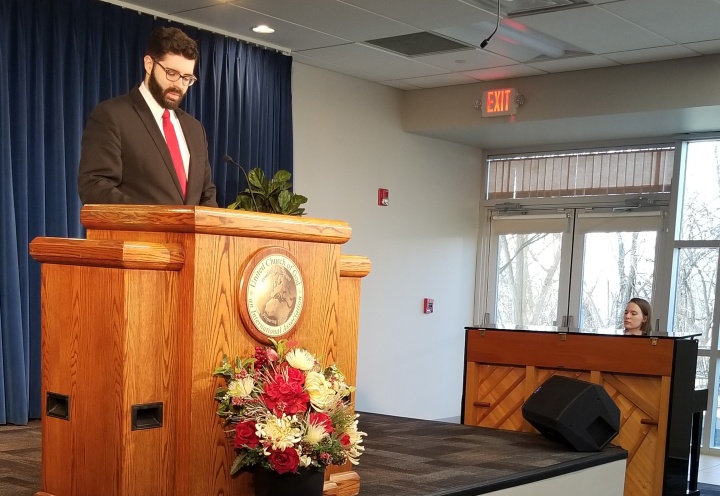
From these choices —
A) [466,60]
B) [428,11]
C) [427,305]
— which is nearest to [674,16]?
[428,11]

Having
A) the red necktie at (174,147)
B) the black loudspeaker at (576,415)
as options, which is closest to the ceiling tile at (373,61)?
the black loudspeaker at (576,415)

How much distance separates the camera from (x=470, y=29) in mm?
5984

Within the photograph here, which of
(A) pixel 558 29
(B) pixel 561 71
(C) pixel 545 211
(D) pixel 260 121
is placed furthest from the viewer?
(C) pixel 545 211

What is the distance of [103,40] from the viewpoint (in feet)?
18.0

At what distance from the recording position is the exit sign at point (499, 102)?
7.32 metres

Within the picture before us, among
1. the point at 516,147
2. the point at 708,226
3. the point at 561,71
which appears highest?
the point at 561,71

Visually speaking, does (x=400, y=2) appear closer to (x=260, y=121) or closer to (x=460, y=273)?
(x=260, y=121)

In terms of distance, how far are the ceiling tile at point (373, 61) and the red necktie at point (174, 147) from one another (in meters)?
4.01

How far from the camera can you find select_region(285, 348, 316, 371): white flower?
7.47ft

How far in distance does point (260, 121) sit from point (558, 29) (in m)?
2.21

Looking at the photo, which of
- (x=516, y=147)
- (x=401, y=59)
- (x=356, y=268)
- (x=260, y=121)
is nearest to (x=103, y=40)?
(x=260, y=121)

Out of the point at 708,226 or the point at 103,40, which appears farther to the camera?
the point at 708,226

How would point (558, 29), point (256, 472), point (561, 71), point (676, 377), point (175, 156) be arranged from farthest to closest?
point (561, 71) → point (558, 29) → point (676, 377) → point (175, 156) → point (256, 472)

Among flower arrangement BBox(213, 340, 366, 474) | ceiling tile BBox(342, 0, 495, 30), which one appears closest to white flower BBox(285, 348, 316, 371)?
flower arrangement BBox(213, 340, 366, 474)
